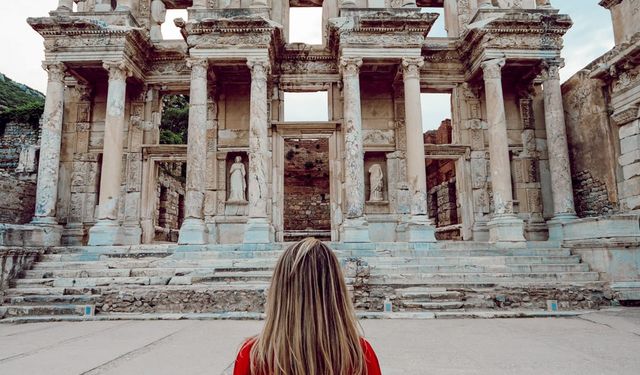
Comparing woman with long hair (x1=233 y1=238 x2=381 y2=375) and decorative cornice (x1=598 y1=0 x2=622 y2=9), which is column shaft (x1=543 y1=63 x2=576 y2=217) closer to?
decorative cornice (x1=598 y1=0 x2=622 y2=9)

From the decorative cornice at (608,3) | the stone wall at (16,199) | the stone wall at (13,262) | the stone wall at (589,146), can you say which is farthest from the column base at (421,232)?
the stone wall at (16,199)

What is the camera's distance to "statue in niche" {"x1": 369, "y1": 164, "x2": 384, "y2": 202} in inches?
543

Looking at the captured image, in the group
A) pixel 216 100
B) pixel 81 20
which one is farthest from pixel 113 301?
pixel 81 20

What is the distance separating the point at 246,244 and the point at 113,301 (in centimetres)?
385

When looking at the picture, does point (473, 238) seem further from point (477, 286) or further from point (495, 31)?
point (495, 31)

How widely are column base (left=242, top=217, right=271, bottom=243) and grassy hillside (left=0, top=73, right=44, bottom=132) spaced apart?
15.2 meters

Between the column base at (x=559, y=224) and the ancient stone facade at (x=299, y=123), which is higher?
the ancient stone facade at (x=299, y=123)

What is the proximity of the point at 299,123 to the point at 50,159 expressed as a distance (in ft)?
25.5

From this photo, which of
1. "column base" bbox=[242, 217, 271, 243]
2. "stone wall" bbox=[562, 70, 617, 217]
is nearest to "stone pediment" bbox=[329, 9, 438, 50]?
"stone wall" bbox=[562, 70, 617, 217]

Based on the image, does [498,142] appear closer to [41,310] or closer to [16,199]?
[41,310]

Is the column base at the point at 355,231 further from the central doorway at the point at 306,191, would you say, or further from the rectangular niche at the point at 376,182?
the central doorway at the point at 306,191

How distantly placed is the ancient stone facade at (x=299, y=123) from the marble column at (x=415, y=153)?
0.14 feet

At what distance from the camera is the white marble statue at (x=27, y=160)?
1677 centimetres

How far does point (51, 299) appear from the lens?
26.9 feet
